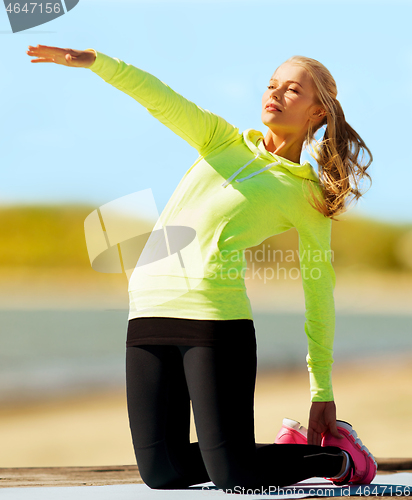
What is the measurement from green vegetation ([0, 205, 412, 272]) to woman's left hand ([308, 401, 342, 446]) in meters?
33.1

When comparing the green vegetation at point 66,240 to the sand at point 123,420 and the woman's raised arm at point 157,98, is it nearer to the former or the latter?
the sand at point 123,420

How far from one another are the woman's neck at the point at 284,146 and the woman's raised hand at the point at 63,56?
0.75 m

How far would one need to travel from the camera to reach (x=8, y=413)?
7.68 metres

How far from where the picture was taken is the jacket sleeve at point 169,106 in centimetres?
177

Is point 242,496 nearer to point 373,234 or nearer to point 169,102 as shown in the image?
point 169,102

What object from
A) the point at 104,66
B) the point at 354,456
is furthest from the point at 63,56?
the point at 354,456

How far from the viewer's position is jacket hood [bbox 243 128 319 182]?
6.75 ft

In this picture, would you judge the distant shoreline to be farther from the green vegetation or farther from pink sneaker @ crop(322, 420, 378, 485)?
pink sneaker @ crop(322, 420, 378, 485)

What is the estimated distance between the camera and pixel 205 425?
6.36 feet

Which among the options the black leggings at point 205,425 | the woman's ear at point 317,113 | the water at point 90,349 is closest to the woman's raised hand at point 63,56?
the woman's ear at point 317,113

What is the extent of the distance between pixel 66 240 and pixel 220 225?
1598 inches

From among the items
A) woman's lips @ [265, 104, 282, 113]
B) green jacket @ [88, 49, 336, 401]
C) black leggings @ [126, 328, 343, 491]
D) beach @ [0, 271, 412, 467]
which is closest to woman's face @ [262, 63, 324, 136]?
woman's lips @ [265, 104, 282, 113]

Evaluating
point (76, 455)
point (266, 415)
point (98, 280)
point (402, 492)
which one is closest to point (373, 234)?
point (98, 280)

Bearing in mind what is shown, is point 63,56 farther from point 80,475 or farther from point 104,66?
point 80,475
